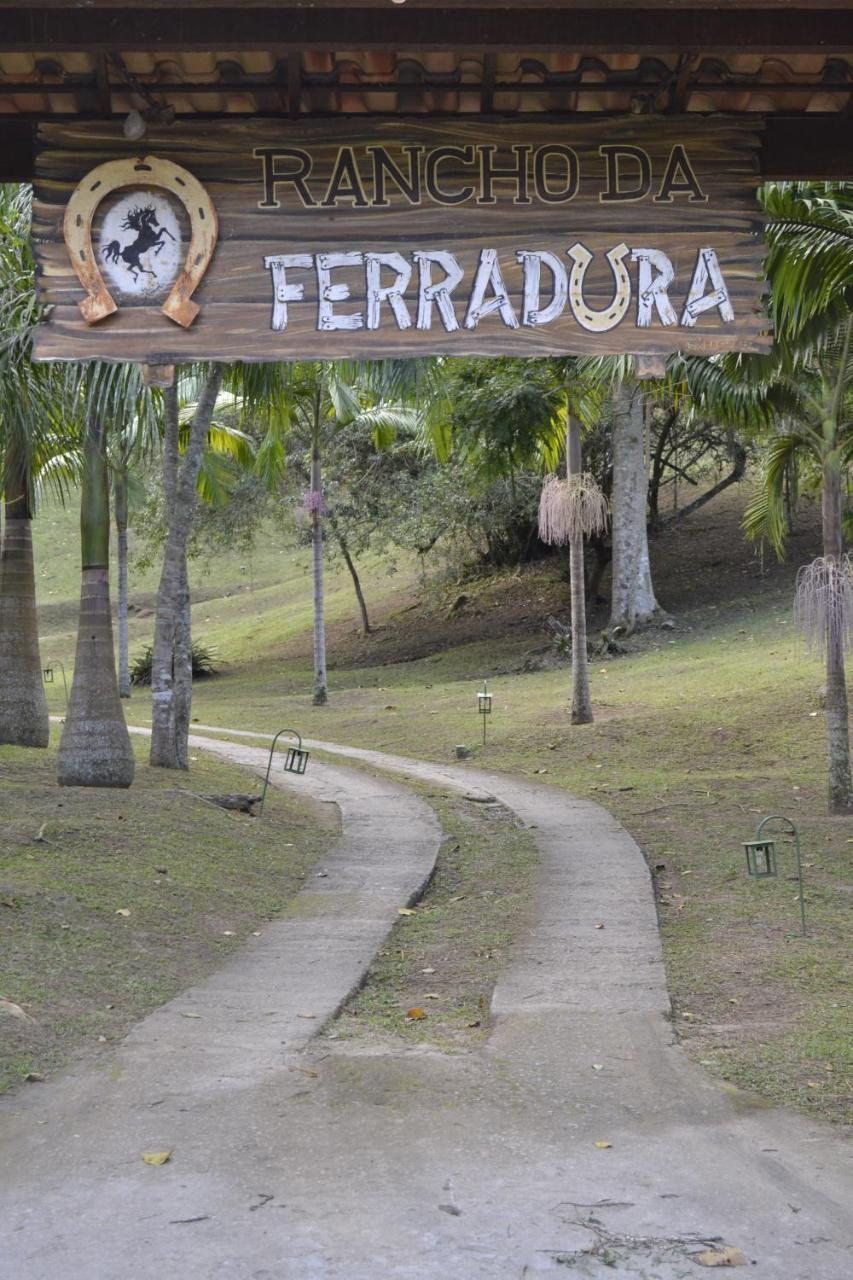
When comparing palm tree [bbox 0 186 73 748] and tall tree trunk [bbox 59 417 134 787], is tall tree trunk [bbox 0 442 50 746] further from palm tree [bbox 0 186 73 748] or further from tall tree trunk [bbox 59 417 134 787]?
tall tree trunk [bbox 59 417 134 787]

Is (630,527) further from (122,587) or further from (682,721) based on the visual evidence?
(122,587)

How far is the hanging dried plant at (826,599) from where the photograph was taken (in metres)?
12.9

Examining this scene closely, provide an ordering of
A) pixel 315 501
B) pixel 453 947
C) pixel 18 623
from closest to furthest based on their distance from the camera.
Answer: pixel 453 947 < pixel 18 623 < pixel 315 501

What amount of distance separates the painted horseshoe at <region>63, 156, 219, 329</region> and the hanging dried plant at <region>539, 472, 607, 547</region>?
15436 mm

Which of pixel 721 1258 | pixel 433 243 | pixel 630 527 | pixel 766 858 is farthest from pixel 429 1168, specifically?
pixel 630 527

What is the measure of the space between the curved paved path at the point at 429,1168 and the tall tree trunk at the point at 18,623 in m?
9.47

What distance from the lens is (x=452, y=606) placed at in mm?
36250

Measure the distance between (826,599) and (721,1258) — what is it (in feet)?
32.0

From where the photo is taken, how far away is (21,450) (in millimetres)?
14164

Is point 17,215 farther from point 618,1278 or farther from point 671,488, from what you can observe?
point 671,488

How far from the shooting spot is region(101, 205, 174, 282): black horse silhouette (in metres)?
4.78

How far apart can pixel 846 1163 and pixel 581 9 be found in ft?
13.7

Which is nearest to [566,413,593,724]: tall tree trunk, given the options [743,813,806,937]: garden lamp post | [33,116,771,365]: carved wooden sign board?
[743,813,806,937]: garden lamp post

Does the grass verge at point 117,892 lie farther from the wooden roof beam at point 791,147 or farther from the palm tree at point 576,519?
the palm tree at point 576,519
